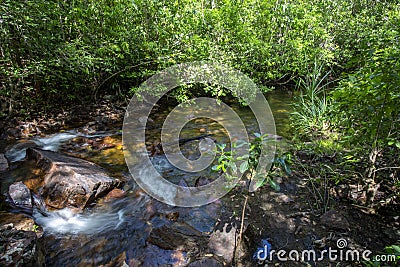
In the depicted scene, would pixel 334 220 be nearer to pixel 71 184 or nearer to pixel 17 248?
pixel 17 248

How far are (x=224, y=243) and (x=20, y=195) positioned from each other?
103 inches

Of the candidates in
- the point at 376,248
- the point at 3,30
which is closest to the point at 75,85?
the point at 3,30

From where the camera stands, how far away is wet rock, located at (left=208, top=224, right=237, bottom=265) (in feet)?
7.54

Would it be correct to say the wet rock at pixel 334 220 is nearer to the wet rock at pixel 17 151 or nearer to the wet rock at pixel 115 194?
the wet rock at pixel 115 194

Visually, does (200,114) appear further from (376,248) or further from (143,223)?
(376,248)

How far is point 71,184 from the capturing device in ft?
10.2

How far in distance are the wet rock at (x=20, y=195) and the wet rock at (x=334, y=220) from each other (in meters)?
3.45

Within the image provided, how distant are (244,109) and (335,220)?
206 inches

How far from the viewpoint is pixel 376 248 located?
7.12 feet

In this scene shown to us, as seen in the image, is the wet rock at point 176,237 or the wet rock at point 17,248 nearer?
the wet rock at point 17,248

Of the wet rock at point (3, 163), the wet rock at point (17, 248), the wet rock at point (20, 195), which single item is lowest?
the wet rock at point (17, 248)

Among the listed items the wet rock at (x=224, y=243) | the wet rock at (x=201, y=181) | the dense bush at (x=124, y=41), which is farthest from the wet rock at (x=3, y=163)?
the wet rock at (x=224, y=243)

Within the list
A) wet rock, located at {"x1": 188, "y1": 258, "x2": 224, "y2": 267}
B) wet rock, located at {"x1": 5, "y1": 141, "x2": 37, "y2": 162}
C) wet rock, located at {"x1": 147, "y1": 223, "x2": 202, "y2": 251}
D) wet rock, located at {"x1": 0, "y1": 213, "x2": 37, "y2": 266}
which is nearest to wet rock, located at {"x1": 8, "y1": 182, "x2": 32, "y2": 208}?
wet rock, located at {"x1": 0, "y1": 213, "x2": 37, "y2": 266}

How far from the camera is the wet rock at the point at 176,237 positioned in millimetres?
2467
